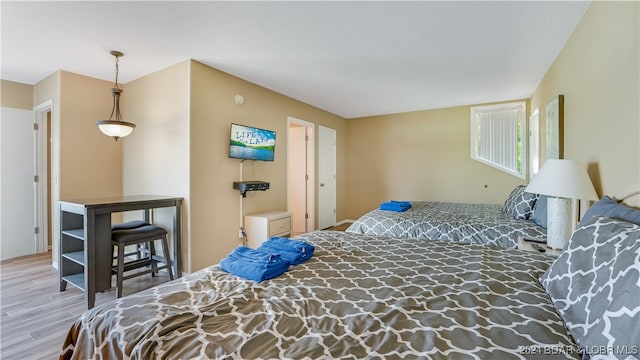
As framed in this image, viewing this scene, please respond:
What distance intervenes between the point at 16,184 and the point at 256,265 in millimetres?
4440

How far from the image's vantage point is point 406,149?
559cm

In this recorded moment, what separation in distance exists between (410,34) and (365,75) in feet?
3.49

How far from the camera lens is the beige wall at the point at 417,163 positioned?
498 centimetres

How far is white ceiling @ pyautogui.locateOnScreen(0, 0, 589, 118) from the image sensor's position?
208 cm

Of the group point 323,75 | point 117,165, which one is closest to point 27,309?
point 117,165

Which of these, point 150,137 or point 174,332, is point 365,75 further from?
point 174,332

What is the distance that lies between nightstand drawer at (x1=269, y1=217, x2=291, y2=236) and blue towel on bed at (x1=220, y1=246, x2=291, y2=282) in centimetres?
198

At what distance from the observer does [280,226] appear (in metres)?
3.72

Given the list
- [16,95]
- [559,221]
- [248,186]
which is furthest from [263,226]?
[16,95]

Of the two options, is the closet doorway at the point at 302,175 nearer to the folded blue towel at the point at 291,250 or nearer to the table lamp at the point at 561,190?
the folded blue towel at the point at 291,250

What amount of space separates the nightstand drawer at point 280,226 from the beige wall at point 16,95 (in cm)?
380

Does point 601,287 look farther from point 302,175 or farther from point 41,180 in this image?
point 41,180

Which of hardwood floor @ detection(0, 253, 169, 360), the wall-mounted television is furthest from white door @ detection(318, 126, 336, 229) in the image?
hardwood floor @ detection(0, 253, 169, 360)

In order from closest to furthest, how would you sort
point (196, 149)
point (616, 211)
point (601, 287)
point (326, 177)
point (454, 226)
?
point (601, 287), point (616, 211), point (454, 226), point (196, 149), point (326, 177)
